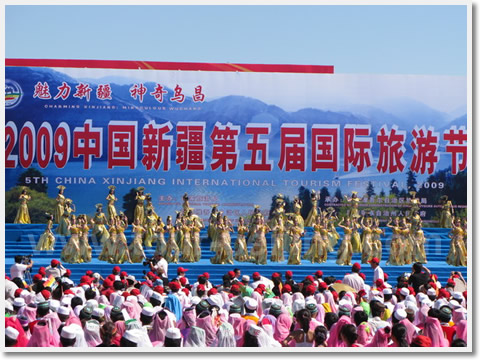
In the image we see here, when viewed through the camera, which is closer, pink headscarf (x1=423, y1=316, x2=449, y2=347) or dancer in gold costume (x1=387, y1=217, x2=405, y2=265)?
pink headscarf (x1=423, y1=316, x2=449, y2=347)

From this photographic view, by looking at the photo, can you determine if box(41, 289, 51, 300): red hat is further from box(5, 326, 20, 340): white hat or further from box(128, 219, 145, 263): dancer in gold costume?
box(128, 219, 145, 263): dancer in gold costume

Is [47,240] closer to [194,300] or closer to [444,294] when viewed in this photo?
[194,300]

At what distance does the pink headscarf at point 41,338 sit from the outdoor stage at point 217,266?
6.81m

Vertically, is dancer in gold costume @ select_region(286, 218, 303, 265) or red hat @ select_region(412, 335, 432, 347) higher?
dancer in gold costume @ select_region(286, 218, 303, 265)

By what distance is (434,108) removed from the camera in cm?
1431

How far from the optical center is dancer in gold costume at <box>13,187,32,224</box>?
551 inches

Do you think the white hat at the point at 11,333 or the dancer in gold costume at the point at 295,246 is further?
the dancer in gold costume at the point at 295,246

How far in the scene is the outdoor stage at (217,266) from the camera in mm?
13727

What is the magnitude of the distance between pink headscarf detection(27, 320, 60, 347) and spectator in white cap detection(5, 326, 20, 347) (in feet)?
0.41

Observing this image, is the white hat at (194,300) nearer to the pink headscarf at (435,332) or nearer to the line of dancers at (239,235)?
the pink headscarf at (435,332)

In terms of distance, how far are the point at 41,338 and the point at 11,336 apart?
30 centimetres

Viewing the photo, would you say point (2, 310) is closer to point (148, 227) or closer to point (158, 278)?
point (158, 278)

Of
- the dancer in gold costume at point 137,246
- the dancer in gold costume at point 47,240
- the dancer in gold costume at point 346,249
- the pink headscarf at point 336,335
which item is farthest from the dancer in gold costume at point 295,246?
the pink headscarf at point 336,335

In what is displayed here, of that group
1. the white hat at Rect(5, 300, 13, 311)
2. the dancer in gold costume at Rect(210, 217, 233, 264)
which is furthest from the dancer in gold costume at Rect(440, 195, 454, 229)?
the white hat at Rect(5, 300, 13, 311)
